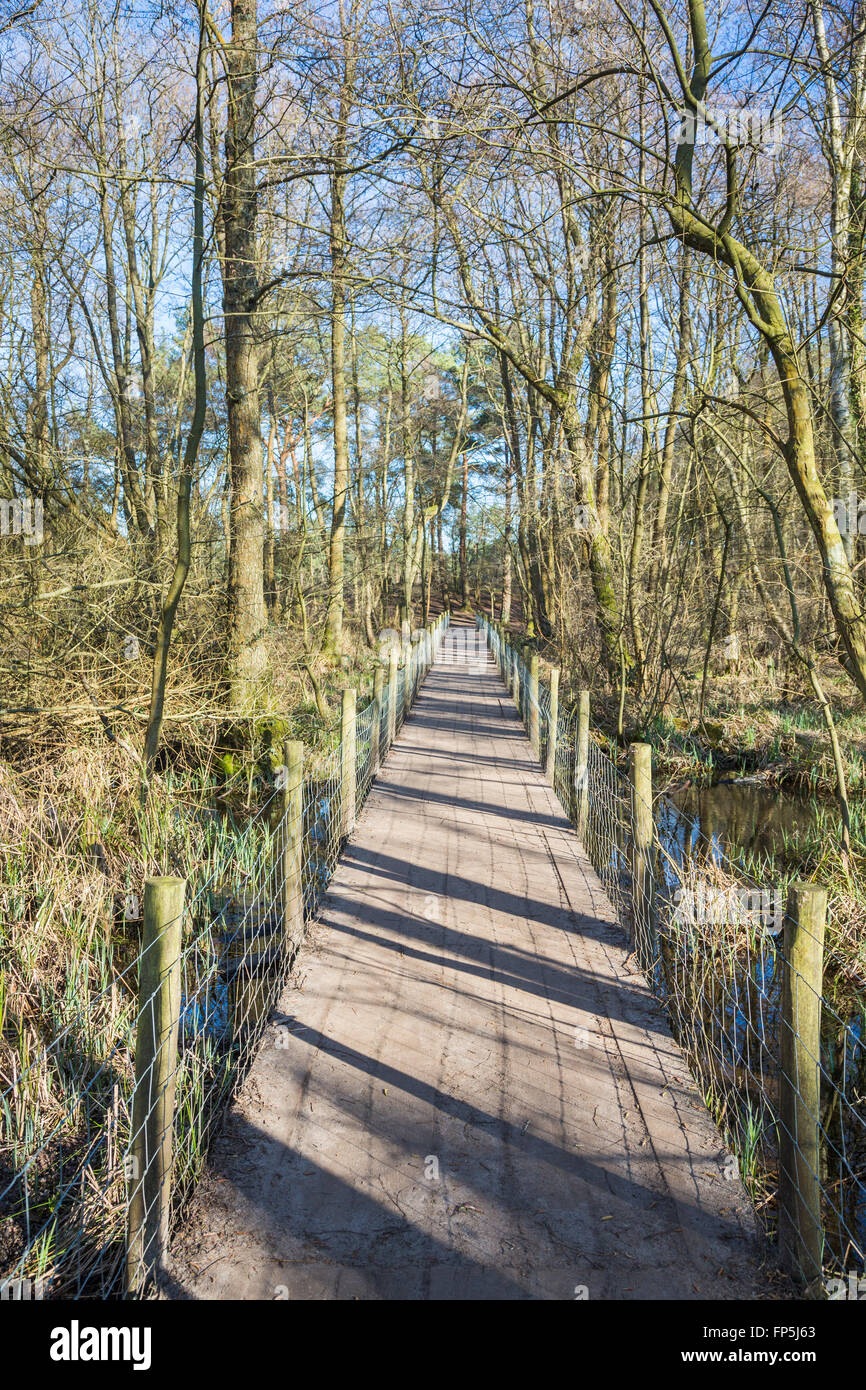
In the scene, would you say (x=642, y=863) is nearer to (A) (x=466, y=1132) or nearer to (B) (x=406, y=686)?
(A) (x=466, y=1132)

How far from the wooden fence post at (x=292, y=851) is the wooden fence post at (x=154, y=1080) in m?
2.12

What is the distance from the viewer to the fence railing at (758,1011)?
2773mm

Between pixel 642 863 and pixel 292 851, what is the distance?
1931 mm

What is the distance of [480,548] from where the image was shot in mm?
50781

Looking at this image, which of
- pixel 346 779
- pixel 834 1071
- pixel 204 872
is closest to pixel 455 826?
pixel 346 779

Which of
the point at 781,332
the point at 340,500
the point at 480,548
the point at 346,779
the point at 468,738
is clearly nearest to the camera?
the point at 781,332

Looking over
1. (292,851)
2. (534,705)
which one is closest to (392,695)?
(534,705)

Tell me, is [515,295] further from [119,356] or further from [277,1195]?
[277,1195]

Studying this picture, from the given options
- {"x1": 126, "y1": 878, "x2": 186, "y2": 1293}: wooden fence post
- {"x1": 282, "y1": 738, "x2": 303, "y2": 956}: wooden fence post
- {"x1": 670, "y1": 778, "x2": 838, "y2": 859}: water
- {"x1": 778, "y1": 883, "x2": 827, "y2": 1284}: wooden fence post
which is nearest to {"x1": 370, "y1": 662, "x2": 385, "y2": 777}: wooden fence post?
{"x1": 670, "y1": 778, "x2": 838, "y2": 859}: water

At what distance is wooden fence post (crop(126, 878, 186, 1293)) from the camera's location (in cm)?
262

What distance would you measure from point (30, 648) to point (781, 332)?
6.19 metres

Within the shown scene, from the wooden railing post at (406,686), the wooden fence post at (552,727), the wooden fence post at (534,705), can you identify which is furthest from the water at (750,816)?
the wooden railing post at (406,686)

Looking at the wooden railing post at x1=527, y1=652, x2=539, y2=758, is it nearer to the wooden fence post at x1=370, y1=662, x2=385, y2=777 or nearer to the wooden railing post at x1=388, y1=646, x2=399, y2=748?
the wooden railing post at x1=388, y1=646, x2=399, y2=748

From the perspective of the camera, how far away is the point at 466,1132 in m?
3.37
